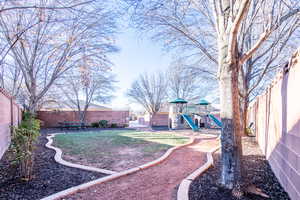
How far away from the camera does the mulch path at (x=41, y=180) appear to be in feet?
9.51

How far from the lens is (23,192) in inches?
116

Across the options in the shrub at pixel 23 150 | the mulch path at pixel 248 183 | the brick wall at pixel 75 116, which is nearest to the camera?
the mulch path at pixel 248 183

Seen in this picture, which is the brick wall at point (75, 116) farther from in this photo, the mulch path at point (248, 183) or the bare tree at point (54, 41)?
the mulch path at point (248, 183)

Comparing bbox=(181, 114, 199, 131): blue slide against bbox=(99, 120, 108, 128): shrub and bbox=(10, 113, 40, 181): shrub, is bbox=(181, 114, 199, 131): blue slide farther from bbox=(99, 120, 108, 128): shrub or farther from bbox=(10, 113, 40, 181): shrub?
bbox=(10, 113, 40, 181): shrub

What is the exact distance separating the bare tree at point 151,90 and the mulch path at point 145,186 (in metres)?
19.5

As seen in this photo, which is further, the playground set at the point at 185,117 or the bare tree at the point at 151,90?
the bare tree at the point at 151,90

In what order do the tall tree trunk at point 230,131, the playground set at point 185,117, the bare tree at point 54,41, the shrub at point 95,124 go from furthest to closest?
the shrub at point 95,124
the playground set at point 185,117
the bare tree at point 54,41
the tall tree trunk at point 230,131

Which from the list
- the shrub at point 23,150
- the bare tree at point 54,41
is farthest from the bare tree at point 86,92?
the shrub at point 23,150

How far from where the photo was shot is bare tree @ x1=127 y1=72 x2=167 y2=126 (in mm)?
24125

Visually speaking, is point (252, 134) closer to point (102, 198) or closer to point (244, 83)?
point (244, 83)

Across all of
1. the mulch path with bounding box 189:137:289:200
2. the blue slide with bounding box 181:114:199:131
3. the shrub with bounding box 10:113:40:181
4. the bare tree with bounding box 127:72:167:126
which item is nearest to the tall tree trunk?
the mulch path with bounding box 189:137:289:200

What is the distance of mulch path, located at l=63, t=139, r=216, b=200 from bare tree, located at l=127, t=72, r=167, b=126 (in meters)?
19.5

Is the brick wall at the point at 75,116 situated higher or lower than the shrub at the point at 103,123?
higher

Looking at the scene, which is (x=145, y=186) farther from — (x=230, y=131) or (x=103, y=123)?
(x=103, y=123)
